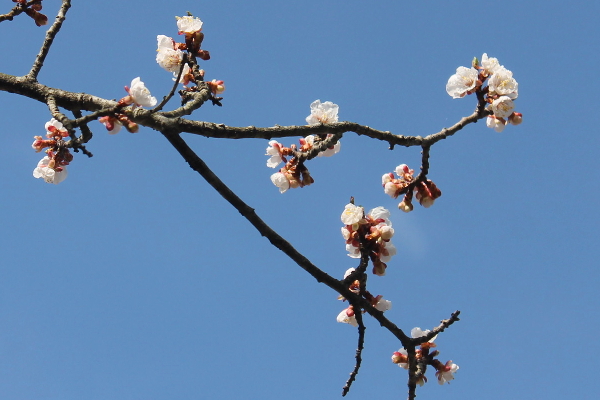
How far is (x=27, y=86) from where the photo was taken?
3.40 meters

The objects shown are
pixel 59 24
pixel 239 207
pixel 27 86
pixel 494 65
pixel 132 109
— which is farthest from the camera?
pixel 494 65

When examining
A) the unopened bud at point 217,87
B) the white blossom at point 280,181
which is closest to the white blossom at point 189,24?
the unopened bud at point 217,87

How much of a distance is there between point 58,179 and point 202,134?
1525 millimetres

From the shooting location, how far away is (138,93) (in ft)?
11.1

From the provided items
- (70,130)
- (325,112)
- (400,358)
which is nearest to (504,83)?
(325,112)

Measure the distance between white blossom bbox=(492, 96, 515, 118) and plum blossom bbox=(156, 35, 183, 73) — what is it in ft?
8.97

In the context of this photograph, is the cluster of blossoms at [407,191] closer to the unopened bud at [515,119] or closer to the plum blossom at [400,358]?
the unopened bud at [515,119]

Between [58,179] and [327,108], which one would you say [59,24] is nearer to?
[58,179]

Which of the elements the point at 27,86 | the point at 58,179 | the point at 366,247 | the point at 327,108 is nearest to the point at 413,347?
the point at 366,247

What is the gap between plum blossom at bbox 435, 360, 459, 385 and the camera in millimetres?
4781

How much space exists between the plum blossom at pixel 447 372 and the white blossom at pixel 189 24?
363 centimetres

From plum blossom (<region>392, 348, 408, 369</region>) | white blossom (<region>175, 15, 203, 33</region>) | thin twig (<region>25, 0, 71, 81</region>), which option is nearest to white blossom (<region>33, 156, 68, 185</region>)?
thin twig (<region>25, 0, 71, 81</region>)

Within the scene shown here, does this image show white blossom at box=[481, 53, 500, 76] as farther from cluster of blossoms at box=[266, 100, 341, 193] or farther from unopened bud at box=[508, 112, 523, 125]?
cluster of blossoms at box=[266, 100, 341, 193]

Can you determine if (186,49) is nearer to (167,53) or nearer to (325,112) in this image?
(167,53)
